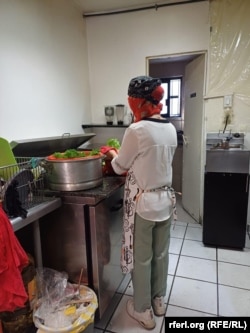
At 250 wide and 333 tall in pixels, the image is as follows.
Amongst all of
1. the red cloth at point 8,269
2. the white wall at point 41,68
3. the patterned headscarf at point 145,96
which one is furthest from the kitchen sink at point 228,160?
the red cloth at point 8,269

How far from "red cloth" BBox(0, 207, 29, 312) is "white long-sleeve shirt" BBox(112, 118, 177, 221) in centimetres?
69

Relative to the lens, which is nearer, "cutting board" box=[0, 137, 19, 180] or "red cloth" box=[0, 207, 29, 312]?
"red cloth" box=[0, 207, 29, 312]

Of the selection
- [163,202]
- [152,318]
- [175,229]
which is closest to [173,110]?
[175,229]

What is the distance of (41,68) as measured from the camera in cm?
208

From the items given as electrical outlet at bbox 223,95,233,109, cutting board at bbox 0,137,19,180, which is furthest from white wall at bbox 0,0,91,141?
electrical outlet at bbox 223,95,233,109

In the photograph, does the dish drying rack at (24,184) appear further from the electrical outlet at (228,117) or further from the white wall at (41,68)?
the electrical outlet at (228,117)

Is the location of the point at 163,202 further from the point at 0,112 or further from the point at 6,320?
the point at 0,112

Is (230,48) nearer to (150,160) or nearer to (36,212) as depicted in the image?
(150,160)

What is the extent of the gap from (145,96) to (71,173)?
61 cm

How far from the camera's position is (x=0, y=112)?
1.68 m

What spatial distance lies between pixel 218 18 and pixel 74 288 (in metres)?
2.82

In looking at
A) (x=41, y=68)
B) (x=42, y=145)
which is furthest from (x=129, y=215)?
(x=41, y=68)

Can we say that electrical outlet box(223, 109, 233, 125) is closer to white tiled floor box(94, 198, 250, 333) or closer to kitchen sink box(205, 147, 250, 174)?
kitchen sink box(205, 147, 250, 174)

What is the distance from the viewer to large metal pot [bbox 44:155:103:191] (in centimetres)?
131
